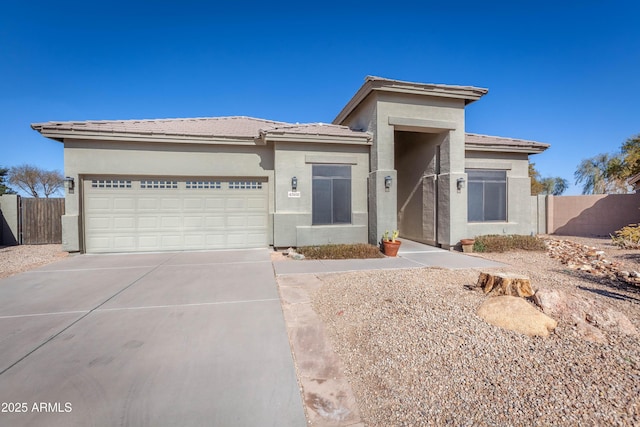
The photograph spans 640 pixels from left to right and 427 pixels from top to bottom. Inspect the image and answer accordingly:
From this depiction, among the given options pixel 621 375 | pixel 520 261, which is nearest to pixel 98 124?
pixel 621 375

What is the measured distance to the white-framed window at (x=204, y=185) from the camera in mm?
9000

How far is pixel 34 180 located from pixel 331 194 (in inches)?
1519

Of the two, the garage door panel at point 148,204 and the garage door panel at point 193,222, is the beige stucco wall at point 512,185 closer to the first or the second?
the garage door panel at point 193,222

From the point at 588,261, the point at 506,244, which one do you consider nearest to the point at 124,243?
the point at 506,244

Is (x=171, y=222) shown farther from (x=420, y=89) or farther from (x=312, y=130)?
(x=420, y=89)

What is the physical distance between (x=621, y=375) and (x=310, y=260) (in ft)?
19.6

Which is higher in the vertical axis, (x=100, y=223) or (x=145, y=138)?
(x=145, y=138)

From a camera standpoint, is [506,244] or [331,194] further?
[331,194]

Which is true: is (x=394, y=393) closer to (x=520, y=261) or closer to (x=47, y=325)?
(x=47, y=325)

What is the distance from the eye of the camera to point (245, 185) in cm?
934

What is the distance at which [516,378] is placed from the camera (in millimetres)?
2422

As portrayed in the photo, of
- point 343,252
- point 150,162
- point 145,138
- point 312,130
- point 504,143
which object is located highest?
point 312,130

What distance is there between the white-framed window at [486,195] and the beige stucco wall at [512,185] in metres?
0.17

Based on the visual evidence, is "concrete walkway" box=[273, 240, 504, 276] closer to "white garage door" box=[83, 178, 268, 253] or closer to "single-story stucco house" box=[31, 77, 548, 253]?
"single-story stucco house" box=[31, 77, 548, 253]
